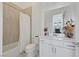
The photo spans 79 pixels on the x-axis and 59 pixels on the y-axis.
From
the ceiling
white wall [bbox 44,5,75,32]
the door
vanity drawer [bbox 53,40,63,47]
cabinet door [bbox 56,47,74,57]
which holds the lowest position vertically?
cabinet door [bbox 56,47,74,57]

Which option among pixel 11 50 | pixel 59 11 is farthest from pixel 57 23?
→ pixel 11 50

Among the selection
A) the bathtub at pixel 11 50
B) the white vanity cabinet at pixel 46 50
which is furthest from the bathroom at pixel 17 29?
the white vanity cabinet at pixel 46 50

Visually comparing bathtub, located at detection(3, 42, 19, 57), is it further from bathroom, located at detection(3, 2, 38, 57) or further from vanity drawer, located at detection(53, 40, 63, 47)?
vanity drawer, located at detection(53, 40, 63, 47)

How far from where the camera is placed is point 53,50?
76.2 inches

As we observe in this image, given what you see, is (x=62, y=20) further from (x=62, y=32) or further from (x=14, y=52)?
(x=14, y=52)

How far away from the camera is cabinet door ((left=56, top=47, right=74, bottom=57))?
1869mm

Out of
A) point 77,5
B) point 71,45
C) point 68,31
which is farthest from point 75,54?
point 77,5

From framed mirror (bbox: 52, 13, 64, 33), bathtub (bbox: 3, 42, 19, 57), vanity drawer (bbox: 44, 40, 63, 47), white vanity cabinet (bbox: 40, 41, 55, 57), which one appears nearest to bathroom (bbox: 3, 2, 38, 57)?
bathtub (bbox: 3, 42, 19, 57)

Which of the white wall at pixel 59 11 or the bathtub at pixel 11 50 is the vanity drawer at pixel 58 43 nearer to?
the white wall at pixel 59 11

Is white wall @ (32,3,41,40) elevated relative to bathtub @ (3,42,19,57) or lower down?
elevated

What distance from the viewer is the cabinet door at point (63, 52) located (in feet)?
6.13

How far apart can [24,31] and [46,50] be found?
0.45m

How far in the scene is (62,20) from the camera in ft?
6.19

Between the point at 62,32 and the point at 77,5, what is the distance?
46 cm
